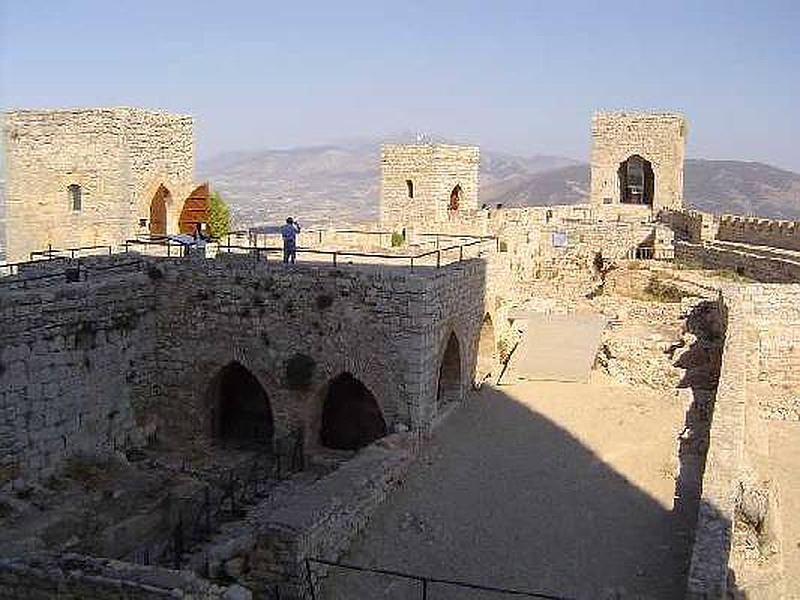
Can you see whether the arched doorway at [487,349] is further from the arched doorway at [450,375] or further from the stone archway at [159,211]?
the stone archway at [159,211]

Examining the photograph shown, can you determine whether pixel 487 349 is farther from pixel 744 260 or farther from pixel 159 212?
pixel 744 260

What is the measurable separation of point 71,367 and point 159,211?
9647mm

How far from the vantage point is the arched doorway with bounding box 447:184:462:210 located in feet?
92.5

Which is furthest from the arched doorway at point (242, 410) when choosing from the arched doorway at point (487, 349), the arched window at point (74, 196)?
the arched window at point (74, 196)

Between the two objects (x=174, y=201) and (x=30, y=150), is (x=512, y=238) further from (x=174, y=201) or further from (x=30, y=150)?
(x=30, y=150)

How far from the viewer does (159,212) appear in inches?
900

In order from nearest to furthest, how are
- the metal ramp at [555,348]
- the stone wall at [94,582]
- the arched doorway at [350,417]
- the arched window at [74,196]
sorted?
1. the stone wall at [94,582]
2. the arched doorway at [350,417]
3. the metal ramp at [555,348]
4. the arched window at [74,196]

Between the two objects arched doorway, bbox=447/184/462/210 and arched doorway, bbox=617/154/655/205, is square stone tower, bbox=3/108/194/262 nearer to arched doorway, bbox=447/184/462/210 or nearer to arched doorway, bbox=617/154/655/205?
arched doorway, bbox=447/184/462/210

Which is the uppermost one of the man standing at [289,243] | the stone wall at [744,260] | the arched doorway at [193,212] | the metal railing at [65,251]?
the arched doorway at [193,212]

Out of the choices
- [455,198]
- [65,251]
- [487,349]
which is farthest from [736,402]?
[455,198]

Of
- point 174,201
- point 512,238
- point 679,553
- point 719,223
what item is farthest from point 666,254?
point 679,553

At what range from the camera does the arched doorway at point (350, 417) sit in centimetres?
1697

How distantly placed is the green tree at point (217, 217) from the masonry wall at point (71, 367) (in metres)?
7.55

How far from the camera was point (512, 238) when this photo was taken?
79.5ft
